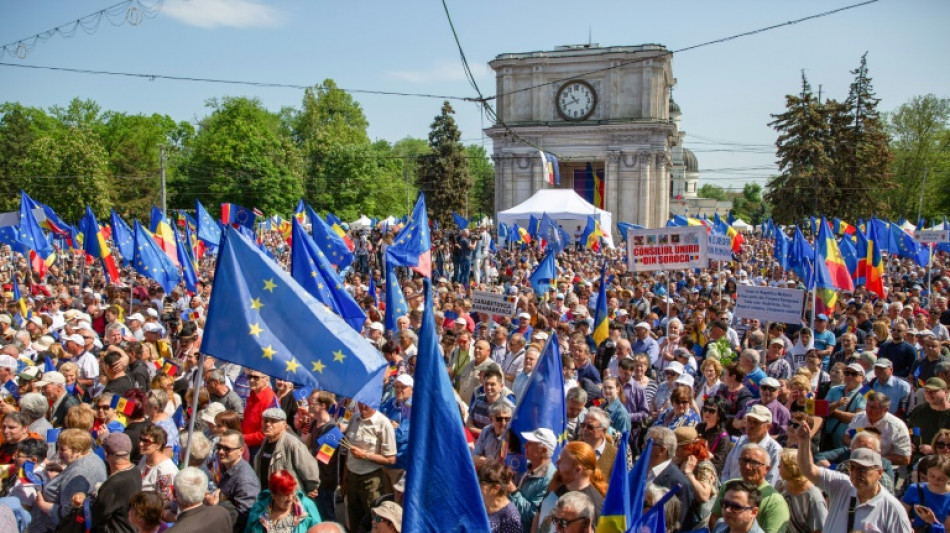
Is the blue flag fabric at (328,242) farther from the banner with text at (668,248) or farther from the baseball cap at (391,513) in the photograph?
the baseball cap at (391,513)

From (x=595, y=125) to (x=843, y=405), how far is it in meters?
51.6

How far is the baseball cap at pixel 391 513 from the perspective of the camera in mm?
4902

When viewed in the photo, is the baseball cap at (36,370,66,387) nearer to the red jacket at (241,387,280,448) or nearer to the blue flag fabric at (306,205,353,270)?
the red jacket at (241,387,280,448)

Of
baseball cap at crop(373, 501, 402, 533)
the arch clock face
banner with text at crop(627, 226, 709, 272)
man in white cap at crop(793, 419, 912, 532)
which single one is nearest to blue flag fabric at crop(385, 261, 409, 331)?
banner with text at crop(627, 226, 709, 272)

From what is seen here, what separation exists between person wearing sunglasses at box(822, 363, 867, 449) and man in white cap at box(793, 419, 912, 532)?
8.45ft

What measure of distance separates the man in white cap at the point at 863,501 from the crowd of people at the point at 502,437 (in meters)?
0.01

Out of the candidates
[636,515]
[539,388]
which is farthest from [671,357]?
[636,515]

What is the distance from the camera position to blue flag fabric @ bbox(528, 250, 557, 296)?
58.7 ft

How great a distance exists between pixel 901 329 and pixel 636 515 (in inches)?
320

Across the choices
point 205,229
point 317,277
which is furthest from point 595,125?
point 317,277

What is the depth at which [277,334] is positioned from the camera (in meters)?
6.03

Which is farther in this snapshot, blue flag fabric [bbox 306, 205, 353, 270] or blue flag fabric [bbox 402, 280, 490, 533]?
blue flag fabric [bbox 306, 205, 353, 270]

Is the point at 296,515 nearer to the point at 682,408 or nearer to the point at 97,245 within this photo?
the point at 682,408

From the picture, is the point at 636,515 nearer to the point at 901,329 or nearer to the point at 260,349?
the point at 260,349
